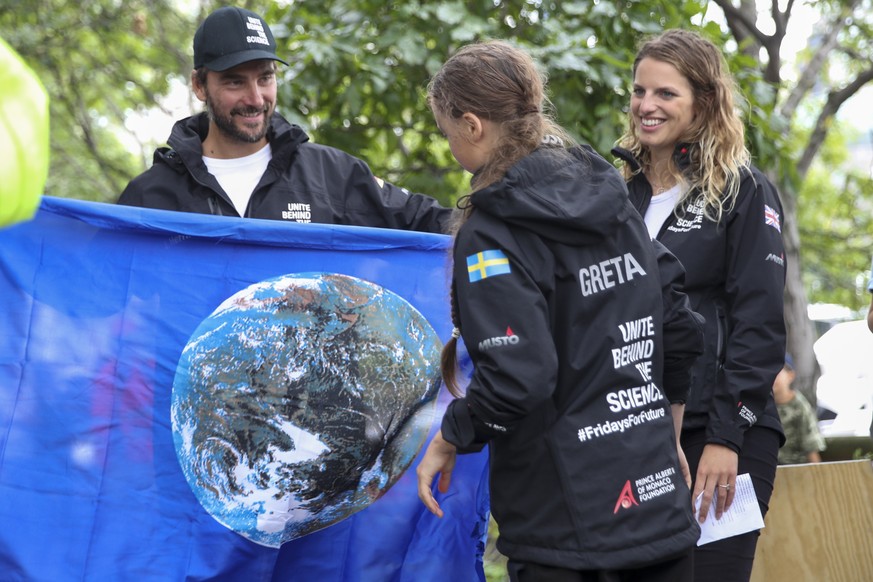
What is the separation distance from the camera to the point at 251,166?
12.8 feet

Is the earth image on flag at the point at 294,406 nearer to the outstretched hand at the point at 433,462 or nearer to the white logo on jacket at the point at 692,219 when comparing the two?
the outstretched hand at the point at 433,462

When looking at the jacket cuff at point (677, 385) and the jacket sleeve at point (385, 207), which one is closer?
the jacket cuff at point (677, 385)

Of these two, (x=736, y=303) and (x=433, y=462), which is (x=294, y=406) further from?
(x=736, y=303)

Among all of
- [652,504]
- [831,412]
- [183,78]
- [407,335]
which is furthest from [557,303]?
[183,78]

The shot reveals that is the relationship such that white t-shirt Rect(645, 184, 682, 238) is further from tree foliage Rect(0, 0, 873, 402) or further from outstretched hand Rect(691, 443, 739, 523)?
tree foliage Rect(0, 0, 873, 402)

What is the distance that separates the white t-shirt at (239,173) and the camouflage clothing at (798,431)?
344cm

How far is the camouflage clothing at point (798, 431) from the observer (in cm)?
600

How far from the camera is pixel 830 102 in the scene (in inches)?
370

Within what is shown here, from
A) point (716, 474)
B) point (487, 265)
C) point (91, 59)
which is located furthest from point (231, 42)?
point (91, 59)

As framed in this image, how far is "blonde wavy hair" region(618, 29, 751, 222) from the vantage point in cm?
324

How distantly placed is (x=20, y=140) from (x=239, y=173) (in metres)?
2.32

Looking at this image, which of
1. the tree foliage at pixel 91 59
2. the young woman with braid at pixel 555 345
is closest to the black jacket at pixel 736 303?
the young woman with braid at pixel 555 345

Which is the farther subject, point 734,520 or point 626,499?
point 734,520

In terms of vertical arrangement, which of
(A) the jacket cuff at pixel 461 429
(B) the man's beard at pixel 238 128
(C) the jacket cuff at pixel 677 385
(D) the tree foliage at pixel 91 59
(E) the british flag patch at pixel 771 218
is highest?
(B) the man's beard at pixel 238 128
